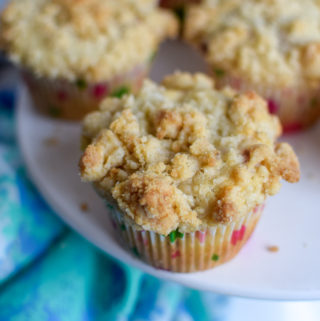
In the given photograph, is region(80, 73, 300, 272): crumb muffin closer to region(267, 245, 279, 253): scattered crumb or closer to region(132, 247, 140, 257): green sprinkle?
region(132, 247, 140, 257): green sprinkle

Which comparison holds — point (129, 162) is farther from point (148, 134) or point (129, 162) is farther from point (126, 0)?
point (126, 0)

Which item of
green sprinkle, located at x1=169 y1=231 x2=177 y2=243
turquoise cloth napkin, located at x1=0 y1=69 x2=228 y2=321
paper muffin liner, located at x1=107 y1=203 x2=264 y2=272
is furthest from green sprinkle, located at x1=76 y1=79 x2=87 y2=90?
green sprinkle, located at x1=169 y1=231 x2=177 y2=243

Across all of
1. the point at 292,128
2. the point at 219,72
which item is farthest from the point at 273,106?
the point at 219,72

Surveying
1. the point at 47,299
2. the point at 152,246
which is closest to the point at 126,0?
the point at 152,246

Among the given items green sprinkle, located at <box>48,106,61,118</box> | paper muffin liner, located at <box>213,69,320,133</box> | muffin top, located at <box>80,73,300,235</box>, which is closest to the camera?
muffin top, located at <box>80,73,300,235</box>

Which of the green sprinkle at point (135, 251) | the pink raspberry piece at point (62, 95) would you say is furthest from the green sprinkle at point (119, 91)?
the green sprinkle at point (135, 251)

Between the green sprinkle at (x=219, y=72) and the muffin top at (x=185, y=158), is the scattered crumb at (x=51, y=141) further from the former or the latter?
the green sprinkle at (x=219, y=72)

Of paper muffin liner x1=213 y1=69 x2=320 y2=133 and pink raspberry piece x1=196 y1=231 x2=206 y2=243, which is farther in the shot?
paper muffin liner x1=213 y1=69 x2=320 y2=133
